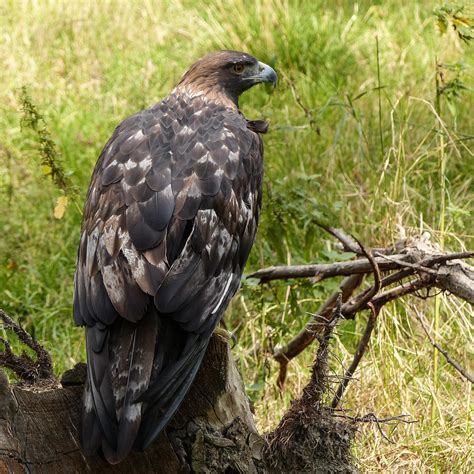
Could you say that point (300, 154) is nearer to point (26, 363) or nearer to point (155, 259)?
point (155, 259)

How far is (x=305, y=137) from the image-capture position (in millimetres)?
6457

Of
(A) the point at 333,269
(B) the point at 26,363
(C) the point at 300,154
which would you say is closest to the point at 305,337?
(A) the point at 333,269

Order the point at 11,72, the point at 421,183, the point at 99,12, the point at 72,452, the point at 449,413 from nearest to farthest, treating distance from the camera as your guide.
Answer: the point at 72,452, the point at 449,413, the point at 421,183, the point at 11,72, the point at 99,12

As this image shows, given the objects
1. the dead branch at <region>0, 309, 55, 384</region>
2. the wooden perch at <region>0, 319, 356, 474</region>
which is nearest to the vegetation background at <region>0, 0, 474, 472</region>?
the wooden perch at <region>0, 319, 356, 474</region>

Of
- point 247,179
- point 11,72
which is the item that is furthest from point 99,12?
point 247,179

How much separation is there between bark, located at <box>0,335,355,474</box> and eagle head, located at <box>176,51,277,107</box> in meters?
1.67

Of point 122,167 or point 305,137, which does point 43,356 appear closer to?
point 122,167

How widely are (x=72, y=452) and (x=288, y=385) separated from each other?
2.02 meters

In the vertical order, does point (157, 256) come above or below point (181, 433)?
above

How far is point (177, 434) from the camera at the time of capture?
123 inches

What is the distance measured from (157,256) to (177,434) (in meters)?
0.56

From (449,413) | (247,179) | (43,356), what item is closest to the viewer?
(43,356)

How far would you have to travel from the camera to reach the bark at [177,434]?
2.91 meters

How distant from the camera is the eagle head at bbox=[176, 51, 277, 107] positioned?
4.66 metres
